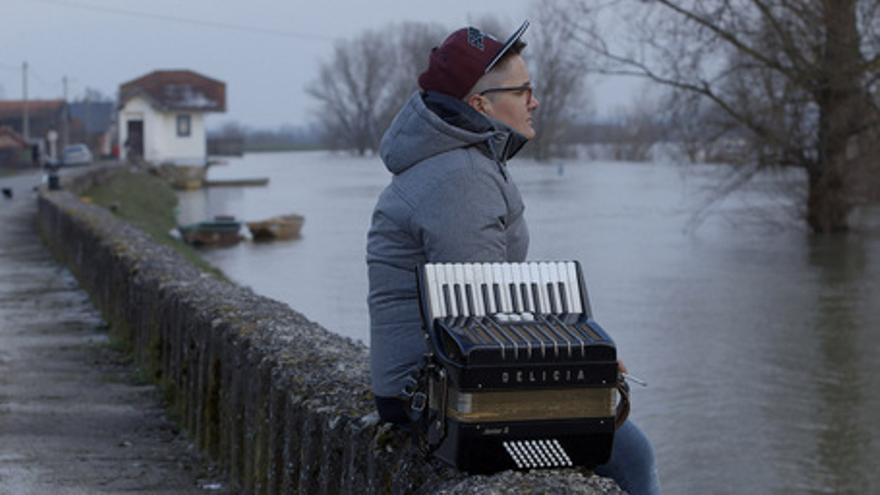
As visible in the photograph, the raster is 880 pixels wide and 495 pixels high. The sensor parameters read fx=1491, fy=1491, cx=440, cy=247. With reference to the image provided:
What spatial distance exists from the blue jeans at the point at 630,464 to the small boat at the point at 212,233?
33019 millimetres

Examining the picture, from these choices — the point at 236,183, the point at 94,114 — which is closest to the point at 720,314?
the point at 236,183

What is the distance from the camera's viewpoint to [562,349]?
3.77m

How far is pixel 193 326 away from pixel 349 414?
2.92 meters

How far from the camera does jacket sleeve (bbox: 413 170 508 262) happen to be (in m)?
4.06

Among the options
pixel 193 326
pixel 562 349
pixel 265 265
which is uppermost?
pixel 562 349

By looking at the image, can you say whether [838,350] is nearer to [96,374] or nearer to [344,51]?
[96,374]

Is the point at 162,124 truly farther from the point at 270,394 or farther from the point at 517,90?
the point at 517,90

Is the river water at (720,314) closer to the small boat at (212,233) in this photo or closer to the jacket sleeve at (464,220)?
the small boat at (212,233)

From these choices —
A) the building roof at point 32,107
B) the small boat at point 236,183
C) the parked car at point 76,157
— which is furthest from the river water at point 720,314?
the building roof at point 32,107

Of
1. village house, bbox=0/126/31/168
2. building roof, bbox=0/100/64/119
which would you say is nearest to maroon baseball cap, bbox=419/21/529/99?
village house, bbox=0/126/31/168

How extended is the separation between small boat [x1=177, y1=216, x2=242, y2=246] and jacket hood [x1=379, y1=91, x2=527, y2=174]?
32.7 meters

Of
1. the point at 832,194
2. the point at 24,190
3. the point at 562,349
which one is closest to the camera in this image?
the point at 562,349

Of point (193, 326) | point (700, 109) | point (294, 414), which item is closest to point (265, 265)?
point (700, 109)

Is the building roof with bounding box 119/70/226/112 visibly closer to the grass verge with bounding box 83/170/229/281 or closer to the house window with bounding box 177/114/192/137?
the house window with bounding box 177/114/192/137
